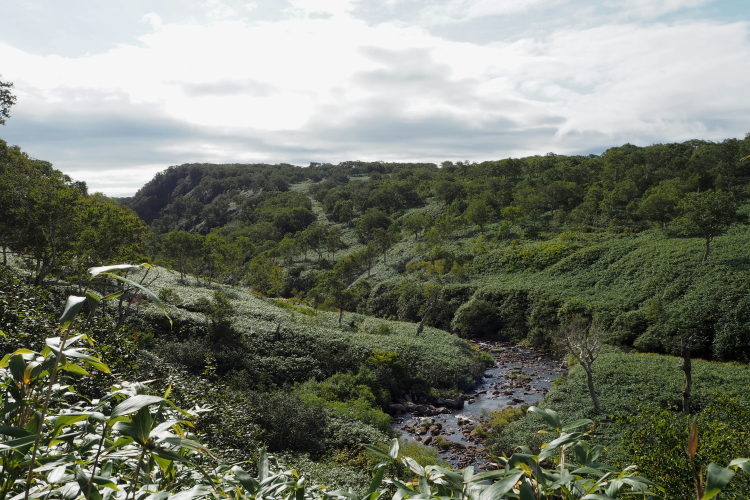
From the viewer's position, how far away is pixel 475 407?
2420 cm

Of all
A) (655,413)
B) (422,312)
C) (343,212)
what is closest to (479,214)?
(422,312)

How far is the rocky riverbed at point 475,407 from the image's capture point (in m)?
19.2

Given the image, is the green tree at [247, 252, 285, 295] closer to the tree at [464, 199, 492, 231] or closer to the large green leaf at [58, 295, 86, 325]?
the tree at [464, 199, 492, 231]

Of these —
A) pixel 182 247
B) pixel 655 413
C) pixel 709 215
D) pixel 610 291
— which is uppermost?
pixel 709 215

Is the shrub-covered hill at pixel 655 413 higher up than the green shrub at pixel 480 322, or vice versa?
the shrub-covered hill at pixel 655 413

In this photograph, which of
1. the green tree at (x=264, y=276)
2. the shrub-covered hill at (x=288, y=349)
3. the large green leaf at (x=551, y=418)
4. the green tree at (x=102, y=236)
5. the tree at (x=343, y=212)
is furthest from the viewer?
the tree at (x=343, y=212)

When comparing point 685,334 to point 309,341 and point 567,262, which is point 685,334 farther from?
point 309,341

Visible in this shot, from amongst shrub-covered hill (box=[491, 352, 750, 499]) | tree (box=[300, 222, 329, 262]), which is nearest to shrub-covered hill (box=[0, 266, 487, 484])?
shrub-covered hill (box=[491, 352, 750, 499])

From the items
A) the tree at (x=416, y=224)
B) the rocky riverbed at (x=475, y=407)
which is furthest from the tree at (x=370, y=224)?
the rocky riverbed at (x=475, y=407)

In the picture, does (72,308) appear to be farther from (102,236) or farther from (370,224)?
(370,224)

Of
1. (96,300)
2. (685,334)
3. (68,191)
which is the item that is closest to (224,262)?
(68,191)

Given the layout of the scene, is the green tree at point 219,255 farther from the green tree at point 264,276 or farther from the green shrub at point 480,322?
the green shrub at point 480,322

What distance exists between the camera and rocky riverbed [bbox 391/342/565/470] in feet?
63.2

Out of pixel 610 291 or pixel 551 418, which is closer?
pixel 551 418
